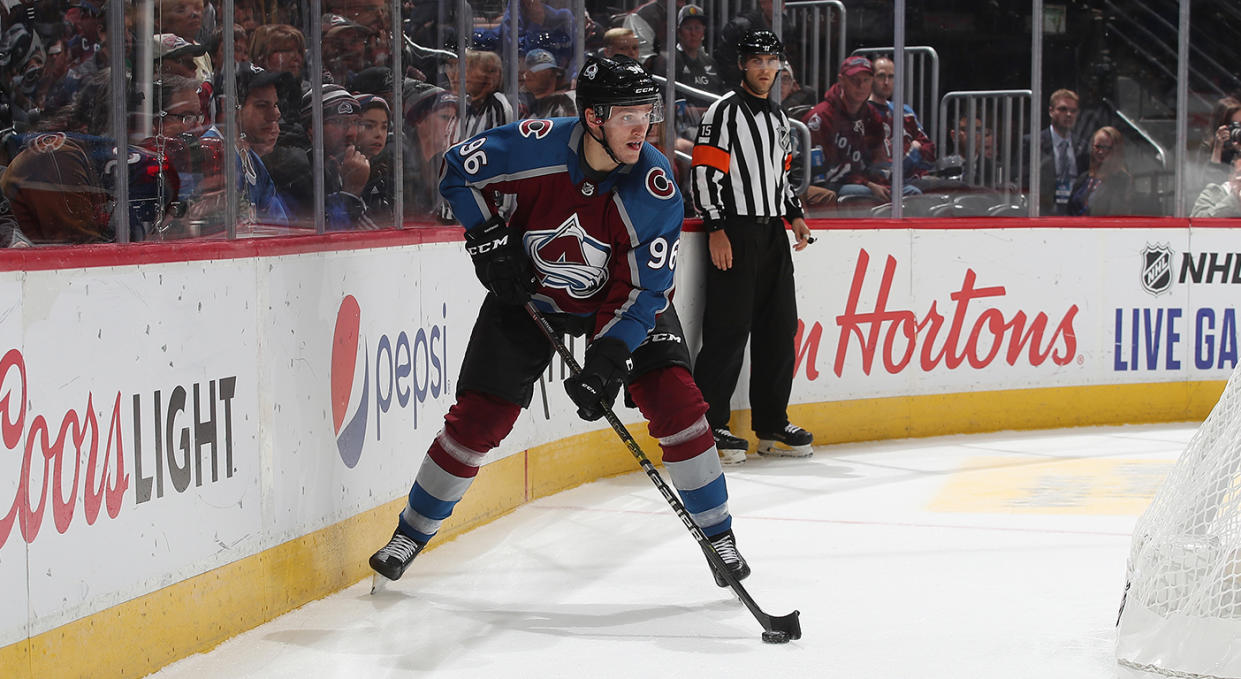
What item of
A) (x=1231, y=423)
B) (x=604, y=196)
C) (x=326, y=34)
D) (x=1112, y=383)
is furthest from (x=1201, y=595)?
(x=1112, y=383)

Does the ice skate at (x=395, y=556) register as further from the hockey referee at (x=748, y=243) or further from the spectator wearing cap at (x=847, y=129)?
the spectator wearing cap at (x=847, y=129)

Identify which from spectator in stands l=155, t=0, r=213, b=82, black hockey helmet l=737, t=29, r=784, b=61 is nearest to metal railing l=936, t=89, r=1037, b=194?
black hockey helmet l=737, t=29, r=784, b=61

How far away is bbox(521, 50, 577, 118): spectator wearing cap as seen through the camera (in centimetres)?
482

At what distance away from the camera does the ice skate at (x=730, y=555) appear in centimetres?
329

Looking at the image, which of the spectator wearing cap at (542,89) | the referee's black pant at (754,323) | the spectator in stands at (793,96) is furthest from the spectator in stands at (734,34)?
the spectator wearing cap at (542,89)

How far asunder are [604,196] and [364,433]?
2.70ft

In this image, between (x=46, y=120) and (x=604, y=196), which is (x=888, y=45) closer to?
(x=604, y=196)

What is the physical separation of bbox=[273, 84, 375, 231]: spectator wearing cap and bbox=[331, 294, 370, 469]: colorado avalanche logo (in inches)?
11.2

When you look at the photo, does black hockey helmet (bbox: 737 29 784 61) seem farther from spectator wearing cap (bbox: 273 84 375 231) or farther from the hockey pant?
the hockey pant

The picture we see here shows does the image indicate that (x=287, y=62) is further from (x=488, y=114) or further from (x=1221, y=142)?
(x=1221, y=142)

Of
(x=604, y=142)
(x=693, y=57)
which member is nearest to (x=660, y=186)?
(x=604, y=142)

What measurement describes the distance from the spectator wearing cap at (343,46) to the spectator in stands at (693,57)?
1.87 m

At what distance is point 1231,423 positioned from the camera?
2.78m

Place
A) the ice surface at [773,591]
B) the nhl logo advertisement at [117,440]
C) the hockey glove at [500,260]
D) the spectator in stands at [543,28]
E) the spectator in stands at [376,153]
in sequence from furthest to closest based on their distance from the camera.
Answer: the spectator in stands at [543,28] → the spectator in stands at [376,153] → the hockey glove at [500,260] → the ice surface at [773,591] → the nhl logo advertisement at [117,440]
